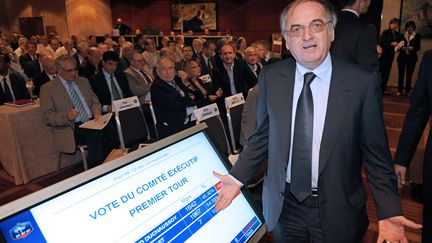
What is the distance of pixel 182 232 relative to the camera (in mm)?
869

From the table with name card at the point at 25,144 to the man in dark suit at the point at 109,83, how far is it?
0.78 meters

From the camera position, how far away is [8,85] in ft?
15.3

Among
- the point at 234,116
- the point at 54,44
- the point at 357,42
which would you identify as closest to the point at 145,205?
the point at 357,42

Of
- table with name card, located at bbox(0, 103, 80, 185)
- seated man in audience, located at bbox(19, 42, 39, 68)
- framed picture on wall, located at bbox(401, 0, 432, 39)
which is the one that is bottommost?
table with name card, located at bbox(0, 103, 80, 185)

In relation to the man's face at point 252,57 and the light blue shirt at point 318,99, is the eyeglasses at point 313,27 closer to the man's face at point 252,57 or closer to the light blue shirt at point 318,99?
the light blue shirt at point 318,99

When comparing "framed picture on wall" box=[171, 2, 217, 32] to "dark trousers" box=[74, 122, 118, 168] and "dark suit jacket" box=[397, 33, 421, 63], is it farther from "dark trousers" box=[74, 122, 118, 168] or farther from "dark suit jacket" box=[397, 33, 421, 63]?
"dark trousers" box=[74, 122, 118, 168]

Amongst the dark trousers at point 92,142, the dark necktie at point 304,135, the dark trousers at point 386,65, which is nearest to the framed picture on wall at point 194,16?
the dark trousers at point 386,65

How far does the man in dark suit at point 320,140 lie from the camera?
46.1 inches

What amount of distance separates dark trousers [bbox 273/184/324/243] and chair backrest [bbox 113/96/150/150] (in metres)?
2.46

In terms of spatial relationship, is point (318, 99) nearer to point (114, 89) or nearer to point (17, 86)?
point (114, 89)

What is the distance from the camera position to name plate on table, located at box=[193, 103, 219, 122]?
2.97m

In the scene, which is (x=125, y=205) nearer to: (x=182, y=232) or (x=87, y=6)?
(x=182, y=232)

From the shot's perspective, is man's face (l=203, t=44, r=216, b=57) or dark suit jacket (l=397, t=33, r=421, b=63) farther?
dark suit jacket (l=397, t=33, r=421, b=63)

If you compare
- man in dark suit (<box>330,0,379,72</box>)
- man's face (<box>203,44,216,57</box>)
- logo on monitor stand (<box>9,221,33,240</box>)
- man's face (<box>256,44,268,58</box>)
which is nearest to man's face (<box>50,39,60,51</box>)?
man's face (<box>203,44,216,57</box>)
